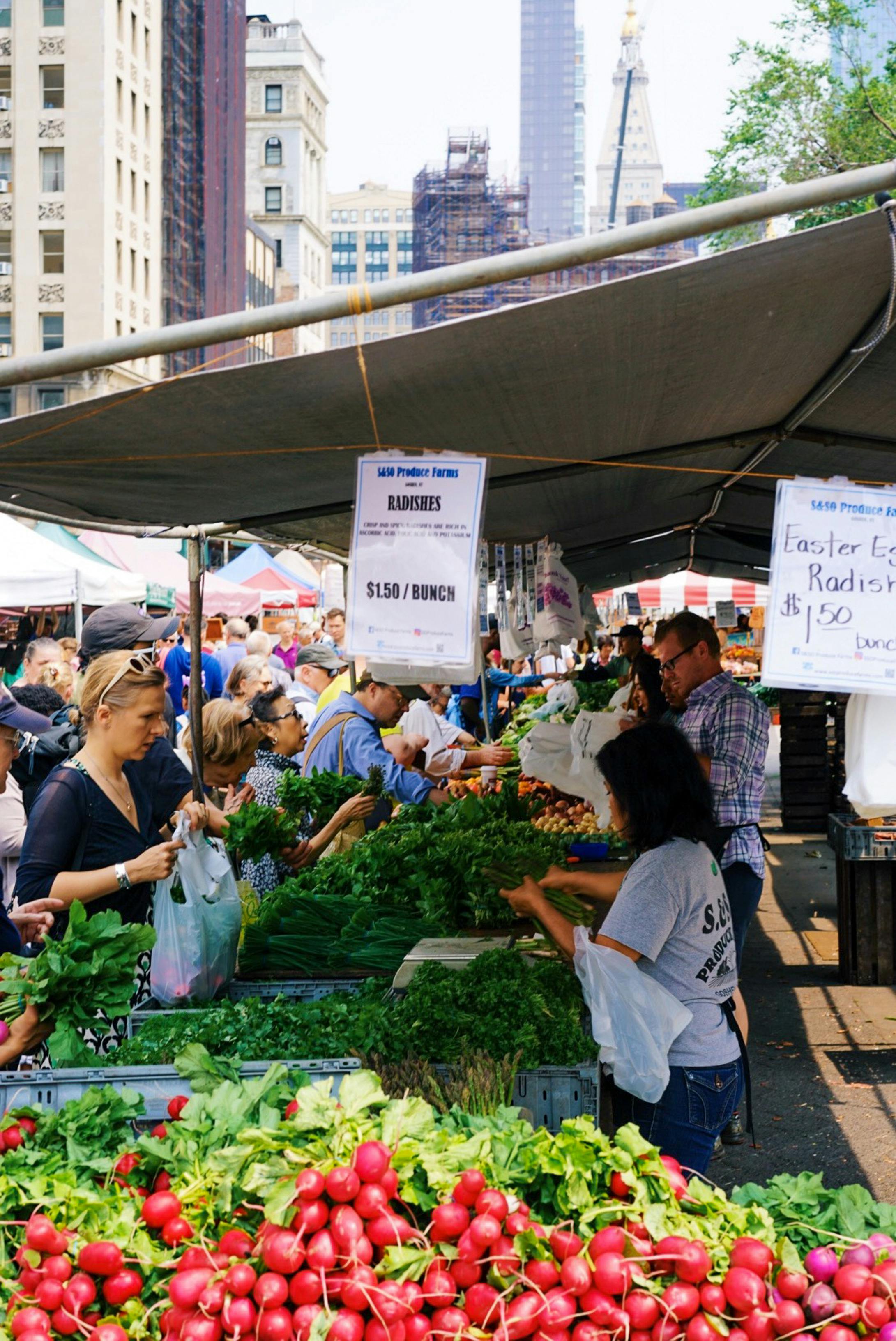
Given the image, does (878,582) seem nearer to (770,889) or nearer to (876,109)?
(770,889)

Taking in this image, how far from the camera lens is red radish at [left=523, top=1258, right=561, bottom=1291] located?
88.0 inches

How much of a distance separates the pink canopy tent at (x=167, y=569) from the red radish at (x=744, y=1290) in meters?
17.3

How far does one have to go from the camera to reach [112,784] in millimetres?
3953

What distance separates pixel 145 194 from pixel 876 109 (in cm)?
4352

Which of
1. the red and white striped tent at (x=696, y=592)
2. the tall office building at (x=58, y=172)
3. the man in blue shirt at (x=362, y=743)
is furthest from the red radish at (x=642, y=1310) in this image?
the tall office building at (x=58, y=172)

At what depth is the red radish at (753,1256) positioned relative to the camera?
2256 mm

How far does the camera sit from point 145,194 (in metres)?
63.8

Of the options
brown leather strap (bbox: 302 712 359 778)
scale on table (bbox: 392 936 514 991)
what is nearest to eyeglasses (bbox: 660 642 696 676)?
brown leather strap (bbox: 302 712 359 778)

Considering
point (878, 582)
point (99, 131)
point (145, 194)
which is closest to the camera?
point (878, 582)

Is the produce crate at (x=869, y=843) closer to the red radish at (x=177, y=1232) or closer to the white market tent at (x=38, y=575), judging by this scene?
the red radish at (x=177, y=1232)

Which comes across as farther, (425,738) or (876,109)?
(876,109)

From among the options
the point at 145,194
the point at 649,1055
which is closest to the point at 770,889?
the point at 649,1055

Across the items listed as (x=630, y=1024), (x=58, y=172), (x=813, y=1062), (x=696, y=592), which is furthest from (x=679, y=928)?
(x=58, y=172)

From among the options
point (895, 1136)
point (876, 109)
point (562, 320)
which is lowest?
point (895, 1136)
